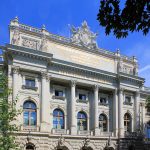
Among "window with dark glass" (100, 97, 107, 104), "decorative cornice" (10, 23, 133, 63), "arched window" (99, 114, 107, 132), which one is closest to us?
"decorative cornice" (10, 23, 133, 63)

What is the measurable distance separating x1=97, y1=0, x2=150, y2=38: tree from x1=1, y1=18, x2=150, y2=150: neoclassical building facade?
93.3ft

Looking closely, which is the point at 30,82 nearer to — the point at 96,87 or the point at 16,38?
the point at 16,38

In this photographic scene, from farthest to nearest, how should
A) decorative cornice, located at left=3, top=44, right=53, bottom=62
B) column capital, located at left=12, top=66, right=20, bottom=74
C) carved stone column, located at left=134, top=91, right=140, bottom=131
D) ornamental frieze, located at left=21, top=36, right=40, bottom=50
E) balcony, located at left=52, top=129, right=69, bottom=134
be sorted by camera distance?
carved stone column, located at left=134, top=91, right=140, bottom=131, balcony, located at left=52, top=129, right=69, bottom=134, ornamental frieze, located at left=21, top=36, right=40, bottom=50, column capital, located at left=12, top=66, right=20, bottom=74, decorative cornice, located at left=3, top=44, right=53, bottom=62

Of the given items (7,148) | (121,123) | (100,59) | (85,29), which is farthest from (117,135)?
(7,148)

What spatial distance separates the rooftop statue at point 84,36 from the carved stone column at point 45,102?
7320 mm

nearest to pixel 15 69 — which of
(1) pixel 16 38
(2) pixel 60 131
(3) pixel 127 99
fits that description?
(1) pixel 16 38

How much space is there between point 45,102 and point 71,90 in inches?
183

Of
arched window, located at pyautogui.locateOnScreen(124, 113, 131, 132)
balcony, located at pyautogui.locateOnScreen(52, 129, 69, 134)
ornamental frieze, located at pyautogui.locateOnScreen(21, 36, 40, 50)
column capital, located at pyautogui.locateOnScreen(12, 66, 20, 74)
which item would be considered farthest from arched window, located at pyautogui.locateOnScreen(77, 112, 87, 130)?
column capital, located at pyautogui.locateOnScreen(12, 66, 20, 74)

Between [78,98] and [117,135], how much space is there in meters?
7.44

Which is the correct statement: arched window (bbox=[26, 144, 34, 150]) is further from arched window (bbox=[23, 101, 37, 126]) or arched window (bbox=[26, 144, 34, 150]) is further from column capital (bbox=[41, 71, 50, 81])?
column capital (bbox=[41, 71, 50, 81])

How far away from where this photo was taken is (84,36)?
161ft

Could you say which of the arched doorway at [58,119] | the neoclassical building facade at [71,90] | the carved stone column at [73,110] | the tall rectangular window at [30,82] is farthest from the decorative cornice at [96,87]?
the tall rectangular window at [30,82]

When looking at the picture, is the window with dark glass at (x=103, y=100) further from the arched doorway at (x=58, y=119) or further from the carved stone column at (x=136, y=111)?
the arched doorway at (x=58, y=119)

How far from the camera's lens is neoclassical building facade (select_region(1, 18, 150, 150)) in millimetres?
41312
